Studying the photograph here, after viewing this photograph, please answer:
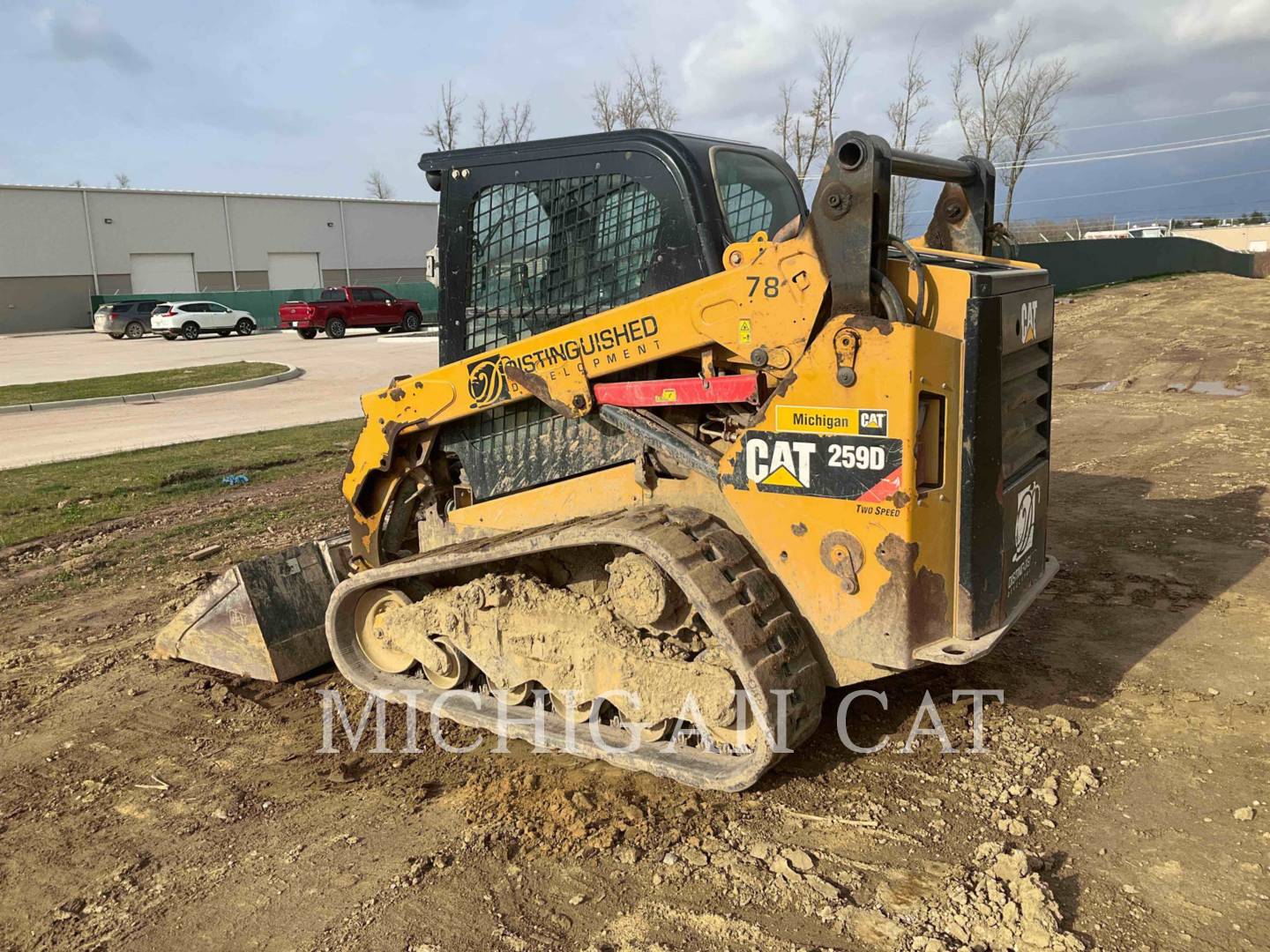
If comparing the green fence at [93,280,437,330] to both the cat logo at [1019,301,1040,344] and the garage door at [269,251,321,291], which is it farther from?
the cat logo at [1019,301,1040,344]

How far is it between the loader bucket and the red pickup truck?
92.4 feet

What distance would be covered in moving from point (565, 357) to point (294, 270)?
5000 cm

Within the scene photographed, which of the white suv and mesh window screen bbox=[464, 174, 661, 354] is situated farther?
the white suv

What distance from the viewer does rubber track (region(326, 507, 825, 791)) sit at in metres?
→ 3.40

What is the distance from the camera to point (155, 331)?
37062 millimetres

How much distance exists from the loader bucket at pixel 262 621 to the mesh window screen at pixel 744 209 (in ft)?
9.35

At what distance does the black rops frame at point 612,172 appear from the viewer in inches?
152

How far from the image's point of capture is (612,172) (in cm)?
402

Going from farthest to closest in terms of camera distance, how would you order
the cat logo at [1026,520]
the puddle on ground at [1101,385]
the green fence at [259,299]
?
1. the green fence at [259,299]
2. the puddle on ground at [1101,385]
3. the cat logo at [1026,520]

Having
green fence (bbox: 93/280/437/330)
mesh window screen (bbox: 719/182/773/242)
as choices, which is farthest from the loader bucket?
green fence (bbox: 93/280/437/330)

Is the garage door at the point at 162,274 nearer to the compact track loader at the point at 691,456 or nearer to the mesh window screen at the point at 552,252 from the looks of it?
the compact track loader at the point at 691,456

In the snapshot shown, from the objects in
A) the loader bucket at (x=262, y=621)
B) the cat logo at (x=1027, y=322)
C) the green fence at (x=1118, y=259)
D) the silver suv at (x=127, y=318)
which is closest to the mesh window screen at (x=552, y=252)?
the cat logo at (x=1027, y=322)

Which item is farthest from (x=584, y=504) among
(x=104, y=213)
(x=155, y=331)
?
(x=104, y=213)

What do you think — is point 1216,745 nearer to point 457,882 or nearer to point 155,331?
point 457,882
